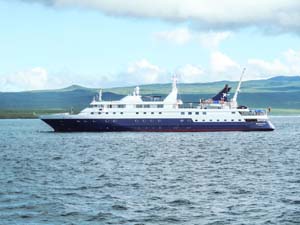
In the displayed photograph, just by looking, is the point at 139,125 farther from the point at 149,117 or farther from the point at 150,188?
the point at 150,188

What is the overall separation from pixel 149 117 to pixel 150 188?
262 ft

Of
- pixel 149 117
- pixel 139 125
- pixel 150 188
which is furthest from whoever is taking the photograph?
pixel 149 117

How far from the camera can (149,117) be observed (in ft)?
406

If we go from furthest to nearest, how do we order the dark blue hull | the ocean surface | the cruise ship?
the dark blue hull, the cruise ship, the ocean surface

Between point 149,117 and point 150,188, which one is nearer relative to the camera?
point 150,188

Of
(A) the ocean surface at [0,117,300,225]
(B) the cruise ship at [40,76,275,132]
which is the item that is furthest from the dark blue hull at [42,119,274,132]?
(A) the ocean surface at [0,117,300,225]

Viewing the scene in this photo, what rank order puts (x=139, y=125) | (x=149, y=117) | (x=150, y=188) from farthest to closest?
(x=149, y=117)
(x=139, y=125)
(x=150, y=188)

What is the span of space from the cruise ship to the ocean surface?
45.6 metres

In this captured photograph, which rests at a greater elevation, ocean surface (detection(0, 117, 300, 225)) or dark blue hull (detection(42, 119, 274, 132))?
dark blue hull (detection(42, 119, 274, 132))

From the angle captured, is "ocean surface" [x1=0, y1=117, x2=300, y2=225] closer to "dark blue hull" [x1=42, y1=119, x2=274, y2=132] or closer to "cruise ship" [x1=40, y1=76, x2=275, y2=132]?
"cruise ship" [x1=40, y1=76, x2=275, y2=132]

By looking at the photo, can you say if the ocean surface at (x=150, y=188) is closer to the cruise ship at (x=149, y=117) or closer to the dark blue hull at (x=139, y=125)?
the cruise ship at (x=149, y=117)

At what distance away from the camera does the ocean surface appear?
→ 33.7m

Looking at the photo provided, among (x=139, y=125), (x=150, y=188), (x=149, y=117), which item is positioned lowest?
(x=150, y=188)

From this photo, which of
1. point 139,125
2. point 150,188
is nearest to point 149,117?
point 139,125
